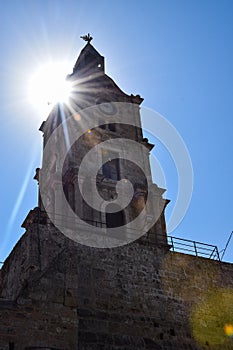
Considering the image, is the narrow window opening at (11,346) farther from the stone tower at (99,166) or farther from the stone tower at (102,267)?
the stone tower at (99,166)

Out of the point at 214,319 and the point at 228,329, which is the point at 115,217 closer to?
the point at 214,319

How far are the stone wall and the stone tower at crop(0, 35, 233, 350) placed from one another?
3cm

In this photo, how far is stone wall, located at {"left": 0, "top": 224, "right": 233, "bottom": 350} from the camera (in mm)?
11359

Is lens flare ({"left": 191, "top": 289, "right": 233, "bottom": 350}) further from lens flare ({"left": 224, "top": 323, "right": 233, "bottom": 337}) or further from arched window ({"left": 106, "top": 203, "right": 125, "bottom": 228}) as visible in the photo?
arched window ({"left": 106, "top": 203, "right": 125, "bottom": 228})

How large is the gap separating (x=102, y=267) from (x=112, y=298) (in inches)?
38.1

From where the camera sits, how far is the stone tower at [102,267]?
11781 mm

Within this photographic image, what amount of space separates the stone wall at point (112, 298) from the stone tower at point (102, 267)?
0.03 meters

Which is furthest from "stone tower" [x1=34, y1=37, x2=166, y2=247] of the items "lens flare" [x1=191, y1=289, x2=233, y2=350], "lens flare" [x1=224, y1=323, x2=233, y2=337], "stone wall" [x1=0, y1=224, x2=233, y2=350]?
"lens flare" [x1=224, y1=323, x2=233, y2=337]

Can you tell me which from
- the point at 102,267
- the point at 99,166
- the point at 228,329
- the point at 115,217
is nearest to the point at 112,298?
the point at 102,267

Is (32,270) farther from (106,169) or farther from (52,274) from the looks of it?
(106,169)

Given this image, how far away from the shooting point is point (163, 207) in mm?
19453

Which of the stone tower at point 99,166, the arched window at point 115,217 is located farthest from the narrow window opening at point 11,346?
the arched window at point 115,217

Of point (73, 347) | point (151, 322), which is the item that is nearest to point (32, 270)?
point (73, 347)

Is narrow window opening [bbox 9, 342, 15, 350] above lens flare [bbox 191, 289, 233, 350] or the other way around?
the other way around
